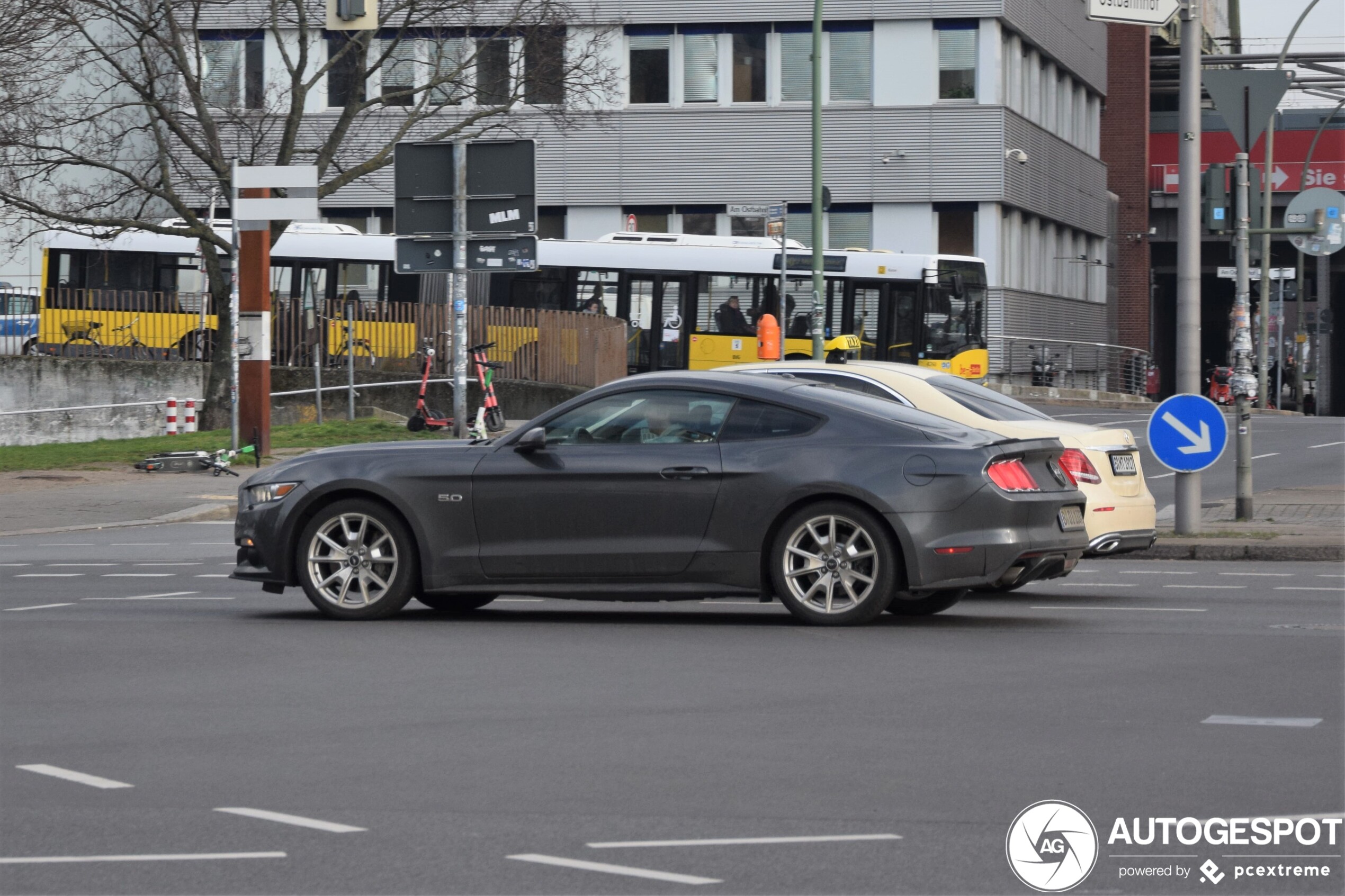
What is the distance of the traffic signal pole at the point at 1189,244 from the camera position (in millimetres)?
16422

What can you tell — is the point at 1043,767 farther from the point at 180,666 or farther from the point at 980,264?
the point at 980,264

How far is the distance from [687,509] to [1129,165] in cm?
5852

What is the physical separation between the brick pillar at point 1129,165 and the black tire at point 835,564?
5732cm

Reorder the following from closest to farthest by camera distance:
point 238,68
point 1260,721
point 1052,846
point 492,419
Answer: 1. point 1052,846
2. point 1260,721
3. point 492,419
4. point 238,68

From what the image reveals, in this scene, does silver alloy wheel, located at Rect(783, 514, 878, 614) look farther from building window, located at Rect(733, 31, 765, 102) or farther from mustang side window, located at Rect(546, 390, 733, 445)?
building window, located at Rect(733, 31, 765, 102)

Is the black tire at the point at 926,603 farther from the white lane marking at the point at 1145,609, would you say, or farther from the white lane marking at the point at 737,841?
the white lane marking at the point at 737,841

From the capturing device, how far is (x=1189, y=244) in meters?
16.7

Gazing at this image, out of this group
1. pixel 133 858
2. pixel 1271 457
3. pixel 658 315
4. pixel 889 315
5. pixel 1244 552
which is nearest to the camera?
pixel 133 858

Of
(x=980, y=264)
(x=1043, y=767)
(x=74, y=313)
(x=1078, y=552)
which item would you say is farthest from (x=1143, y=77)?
(x=1043, y=767)

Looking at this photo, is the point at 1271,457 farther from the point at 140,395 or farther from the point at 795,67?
the point at 795,67

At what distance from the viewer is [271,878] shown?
540 cm

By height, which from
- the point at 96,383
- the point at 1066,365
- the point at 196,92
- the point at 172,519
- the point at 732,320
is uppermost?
the point at 196,92

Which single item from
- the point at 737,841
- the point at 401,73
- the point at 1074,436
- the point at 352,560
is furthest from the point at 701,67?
the point at 737,841

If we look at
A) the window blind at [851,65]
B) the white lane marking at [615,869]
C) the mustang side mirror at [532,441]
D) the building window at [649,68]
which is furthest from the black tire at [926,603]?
the building window at [649,68]
